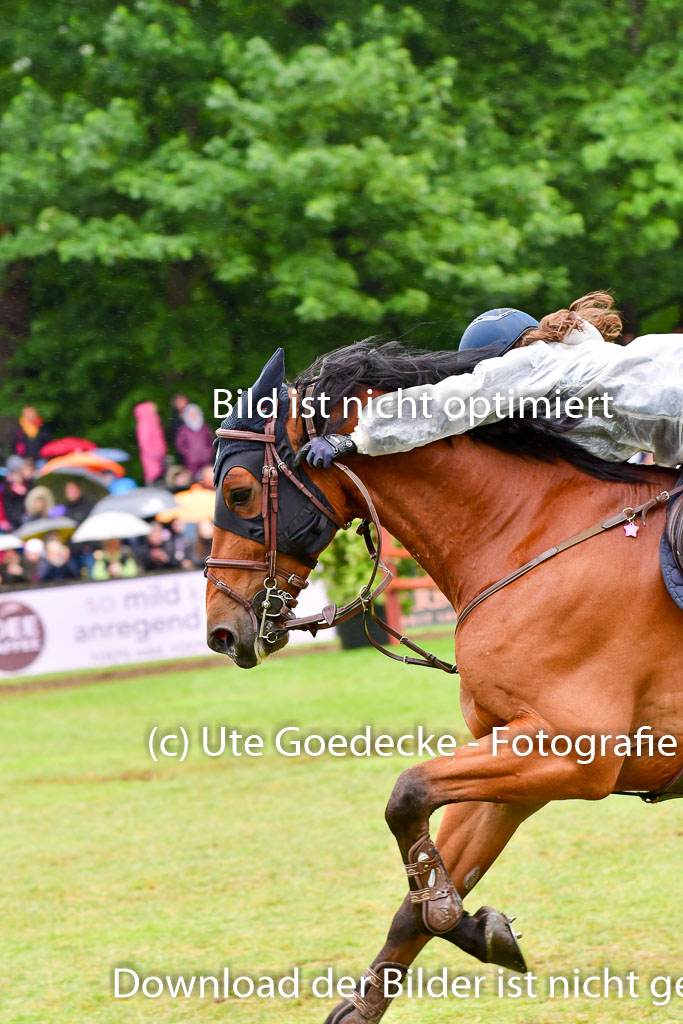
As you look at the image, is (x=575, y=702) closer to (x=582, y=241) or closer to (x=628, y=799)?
(x=628, y=799)

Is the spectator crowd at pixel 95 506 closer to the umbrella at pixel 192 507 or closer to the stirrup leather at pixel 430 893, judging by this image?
the umbrella at pixel 192 507

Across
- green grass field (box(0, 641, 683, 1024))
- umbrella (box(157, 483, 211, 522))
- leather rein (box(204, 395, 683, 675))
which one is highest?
leather rein (box(204, 395, 683, 675))

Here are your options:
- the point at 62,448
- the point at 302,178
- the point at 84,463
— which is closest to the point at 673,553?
the point at 84,463

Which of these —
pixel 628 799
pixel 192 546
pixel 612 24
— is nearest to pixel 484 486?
pixel 628 799

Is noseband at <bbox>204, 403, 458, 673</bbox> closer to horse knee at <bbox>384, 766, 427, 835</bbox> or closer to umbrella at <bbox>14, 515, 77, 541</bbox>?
horse knee at <bbox>384, 766, 427, 835</bbox>

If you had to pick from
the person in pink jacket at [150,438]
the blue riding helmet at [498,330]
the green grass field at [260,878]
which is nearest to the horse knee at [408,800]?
the green grass field at [260,878]

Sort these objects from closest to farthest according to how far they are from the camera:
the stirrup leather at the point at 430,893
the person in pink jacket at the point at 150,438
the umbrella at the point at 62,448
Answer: the stirrup leather at the point at 430,893 → the person in pink jacket at the point at 150,438 → the umbrella at the point at 62,448

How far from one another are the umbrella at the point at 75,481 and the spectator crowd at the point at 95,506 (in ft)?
0.04

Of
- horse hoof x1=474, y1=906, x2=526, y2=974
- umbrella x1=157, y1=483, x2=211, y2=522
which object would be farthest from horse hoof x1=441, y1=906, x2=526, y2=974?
umbrella x1=157, y1=483, x2=211, y2=522

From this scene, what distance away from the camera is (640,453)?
425cm

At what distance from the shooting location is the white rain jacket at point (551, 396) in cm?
394

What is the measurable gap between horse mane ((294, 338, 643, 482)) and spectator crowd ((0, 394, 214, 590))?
10.1 m

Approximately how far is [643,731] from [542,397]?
3.47 ft

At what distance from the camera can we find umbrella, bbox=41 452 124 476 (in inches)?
625
